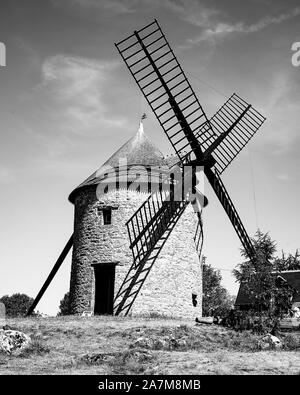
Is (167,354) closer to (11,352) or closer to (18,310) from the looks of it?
(11,352)

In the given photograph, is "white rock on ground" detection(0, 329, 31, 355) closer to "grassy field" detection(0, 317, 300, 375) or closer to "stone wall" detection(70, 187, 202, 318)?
"grassy field" detection(0, 317, 300, 375)

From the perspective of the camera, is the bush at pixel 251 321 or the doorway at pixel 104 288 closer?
the bush at pixel 251 321

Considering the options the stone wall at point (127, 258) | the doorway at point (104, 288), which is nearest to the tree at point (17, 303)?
the doorway at point (104, 288)

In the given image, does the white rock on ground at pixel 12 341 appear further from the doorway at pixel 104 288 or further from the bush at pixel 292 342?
the bush at pixel 292 342

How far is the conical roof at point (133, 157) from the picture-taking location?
61.3 ft

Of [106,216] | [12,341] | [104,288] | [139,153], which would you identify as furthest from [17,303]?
[12,341]

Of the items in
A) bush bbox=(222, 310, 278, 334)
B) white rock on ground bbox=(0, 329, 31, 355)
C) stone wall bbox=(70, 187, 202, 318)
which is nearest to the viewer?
white rock on ground bbox=(0, 329, 31, 355)

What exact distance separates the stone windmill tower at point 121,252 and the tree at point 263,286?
373 centimetres

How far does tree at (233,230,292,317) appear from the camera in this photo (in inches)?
541

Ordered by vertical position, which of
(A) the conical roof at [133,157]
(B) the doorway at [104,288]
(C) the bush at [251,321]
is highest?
(A) the conical roof at [133,157]

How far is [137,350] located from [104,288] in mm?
8793

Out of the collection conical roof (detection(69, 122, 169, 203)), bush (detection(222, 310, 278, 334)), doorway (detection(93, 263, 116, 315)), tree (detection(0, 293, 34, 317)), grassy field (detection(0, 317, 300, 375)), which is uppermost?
conical roof (detection(69, 122, 169, 203))

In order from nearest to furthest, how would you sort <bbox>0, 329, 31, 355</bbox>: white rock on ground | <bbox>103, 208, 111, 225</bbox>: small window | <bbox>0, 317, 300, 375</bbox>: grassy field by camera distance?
1. <bbox>0, 317, 300, 375</bbox>: grassy field
2. <bbox>0, 329, 31, 355</bbox>: white rock on ground
3. <bbox>103, 208, 111, 225</bbox>: small window

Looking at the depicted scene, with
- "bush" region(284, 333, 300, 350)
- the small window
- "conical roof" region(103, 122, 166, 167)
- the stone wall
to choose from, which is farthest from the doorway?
"bush" region(284, 333, 300, 350)
